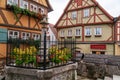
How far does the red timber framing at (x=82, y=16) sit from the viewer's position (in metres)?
17.0

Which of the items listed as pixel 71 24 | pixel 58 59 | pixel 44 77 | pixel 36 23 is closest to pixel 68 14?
pixel 71 24

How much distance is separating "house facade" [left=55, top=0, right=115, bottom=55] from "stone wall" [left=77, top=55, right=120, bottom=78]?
7.53 m

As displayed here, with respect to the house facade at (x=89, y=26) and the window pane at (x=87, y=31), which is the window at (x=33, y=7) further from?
the window pane at (x=87, y=31)

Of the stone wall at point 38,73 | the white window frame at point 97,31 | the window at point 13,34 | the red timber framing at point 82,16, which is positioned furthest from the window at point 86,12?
the stone wall at point 38,73

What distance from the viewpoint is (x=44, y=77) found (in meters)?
5.31

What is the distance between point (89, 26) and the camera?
60.2ft

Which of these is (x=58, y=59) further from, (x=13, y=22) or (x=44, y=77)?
(x=13, y=22)

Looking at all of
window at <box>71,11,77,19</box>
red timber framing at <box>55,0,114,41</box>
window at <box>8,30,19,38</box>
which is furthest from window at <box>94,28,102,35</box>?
window at <box>8,30,19,38</box>

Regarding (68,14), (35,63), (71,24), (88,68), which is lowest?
(88,68)

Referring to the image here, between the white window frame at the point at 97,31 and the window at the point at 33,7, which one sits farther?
the white window frame at the point at 97,31

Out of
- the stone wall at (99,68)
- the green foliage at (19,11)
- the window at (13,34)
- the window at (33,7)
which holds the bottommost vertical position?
the stone wall at (99,68)

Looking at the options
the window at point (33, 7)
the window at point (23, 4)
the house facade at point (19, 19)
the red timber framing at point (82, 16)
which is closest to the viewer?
the house facade at point (19, 19)

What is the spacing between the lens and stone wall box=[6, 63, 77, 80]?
A: 534 cm

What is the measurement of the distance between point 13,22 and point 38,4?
3.91 m
